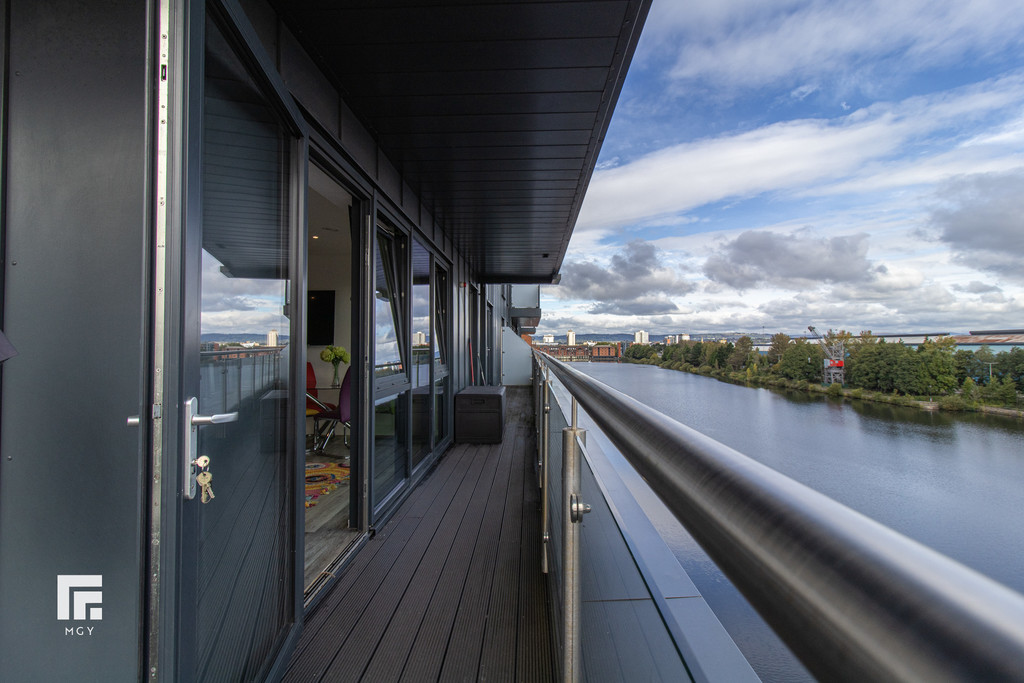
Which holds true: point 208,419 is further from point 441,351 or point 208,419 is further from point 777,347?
point 777,347

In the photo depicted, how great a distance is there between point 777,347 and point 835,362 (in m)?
2.01

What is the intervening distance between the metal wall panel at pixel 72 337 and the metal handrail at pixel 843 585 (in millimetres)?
1359

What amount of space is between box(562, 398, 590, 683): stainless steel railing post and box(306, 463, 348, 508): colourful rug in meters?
3.03

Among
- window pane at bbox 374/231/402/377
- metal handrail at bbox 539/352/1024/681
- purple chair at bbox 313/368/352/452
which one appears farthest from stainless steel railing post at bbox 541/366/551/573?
purple chair at bbox 313/368/352/452

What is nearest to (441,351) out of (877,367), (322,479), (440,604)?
(322,479)

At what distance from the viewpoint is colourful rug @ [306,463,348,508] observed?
4.30 metres

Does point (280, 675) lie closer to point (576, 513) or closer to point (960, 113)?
point (576, 513)

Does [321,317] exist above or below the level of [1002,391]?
above

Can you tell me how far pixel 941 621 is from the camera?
159mm

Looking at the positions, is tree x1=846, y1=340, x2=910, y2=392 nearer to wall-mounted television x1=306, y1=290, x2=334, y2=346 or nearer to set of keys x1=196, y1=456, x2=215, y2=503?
Answer: set of keys x1=196, y1=456, x2=215, y2=503

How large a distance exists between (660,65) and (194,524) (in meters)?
16.1

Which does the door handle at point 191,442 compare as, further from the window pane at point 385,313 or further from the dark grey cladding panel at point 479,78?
the window pane at point 385,313

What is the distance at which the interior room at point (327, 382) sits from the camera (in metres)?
3.26

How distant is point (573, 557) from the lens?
1383mm
